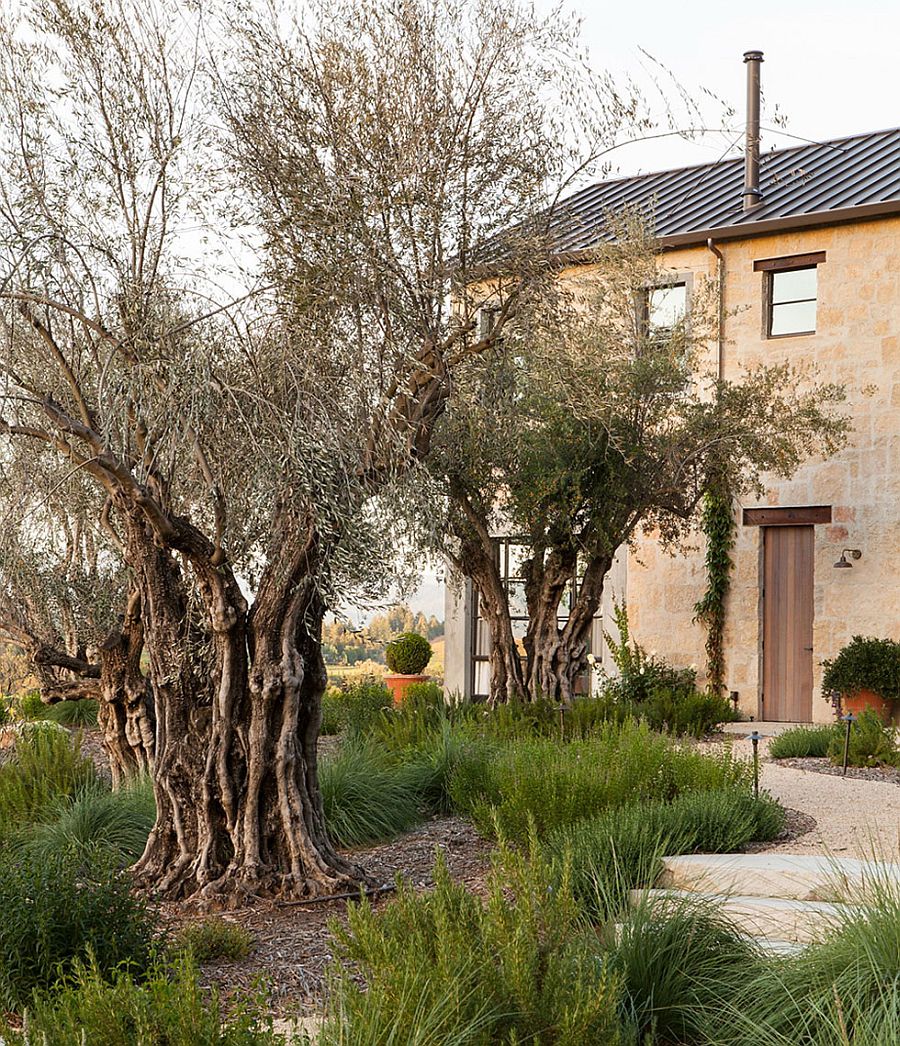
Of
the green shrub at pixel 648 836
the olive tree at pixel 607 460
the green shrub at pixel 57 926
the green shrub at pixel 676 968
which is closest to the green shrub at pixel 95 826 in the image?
the green shrub at pixel 57 926

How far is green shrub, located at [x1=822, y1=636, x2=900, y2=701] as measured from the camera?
12.9 meters

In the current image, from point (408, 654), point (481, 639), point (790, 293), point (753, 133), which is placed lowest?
point (408, 654)

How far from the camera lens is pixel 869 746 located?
10023 millimetres

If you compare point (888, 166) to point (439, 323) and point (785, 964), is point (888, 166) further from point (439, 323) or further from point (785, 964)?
point (785, 964)

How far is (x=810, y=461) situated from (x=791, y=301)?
2.00m

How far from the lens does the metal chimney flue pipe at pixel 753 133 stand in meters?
14.2

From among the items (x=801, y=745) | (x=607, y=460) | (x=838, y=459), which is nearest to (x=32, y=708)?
(x=607, y=460)

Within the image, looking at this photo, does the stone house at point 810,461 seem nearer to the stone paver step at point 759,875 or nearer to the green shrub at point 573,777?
the green shrub at point 573,777

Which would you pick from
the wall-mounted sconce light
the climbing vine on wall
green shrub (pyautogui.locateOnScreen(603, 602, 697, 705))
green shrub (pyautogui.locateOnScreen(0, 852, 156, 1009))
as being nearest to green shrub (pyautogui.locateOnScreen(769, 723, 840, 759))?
green shrub (pyautogui.locateOnScreen(603, 602, 697, 705))

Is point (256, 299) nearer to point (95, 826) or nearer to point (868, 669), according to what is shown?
point (95, 826)

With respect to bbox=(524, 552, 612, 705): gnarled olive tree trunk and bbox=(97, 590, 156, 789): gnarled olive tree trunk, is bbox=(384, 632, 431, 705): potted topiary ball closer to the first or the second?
bbox=(524, 552, 612, 705): gnarled olive tree trunk

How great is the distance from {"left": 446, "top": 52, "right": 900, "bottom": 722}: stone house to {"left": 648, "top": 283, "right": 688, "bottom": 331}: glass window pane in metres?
0.03

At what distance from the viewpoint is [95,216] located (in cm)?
607

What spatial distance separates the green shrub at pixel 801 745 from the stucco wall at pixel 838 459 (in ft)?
9.80
